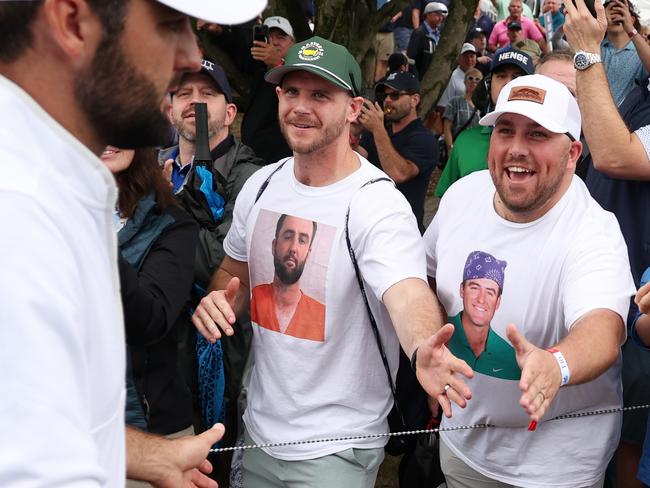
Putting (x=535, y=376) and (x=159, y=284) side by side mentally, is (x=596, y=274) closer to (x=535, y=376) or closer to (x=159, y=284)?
(x=535, y=376)

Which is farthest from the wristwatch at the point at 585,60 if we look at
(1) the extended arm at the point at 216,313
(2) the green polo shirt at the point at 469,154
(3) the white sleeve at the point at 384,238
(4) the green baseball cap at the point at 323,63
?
(1) the extended arm at the point at 216,313

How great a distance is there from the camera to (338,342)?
2.74 metres

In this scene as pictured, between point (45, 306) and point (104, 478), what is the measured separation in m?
0.23

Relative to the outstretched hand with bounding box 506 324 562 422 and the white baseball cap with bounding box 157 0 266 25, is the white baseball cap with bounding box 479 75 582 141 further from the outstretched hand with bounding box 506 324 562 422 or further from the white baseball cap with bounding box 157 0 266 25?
the white baseball cap with bounding box 157 0 266 25

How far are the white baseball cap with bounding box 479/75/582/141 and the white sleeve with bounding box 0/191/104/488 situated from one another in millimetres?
2011

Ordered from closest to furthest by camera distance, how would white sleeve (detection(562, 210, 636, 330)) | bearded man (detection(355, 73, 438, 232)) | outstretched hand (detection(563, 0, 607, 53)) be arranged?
white sleeve (detection(562, 210, 636, 330))
outstretched hand (detection(563, 0, 607, 53))
bearded man (detection(355, 73, 438, 232))

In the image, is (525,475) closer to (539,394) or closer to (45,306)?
(539,394)

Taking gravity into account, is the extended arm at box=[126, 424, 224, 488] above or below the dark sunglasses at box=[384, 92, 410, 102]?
below

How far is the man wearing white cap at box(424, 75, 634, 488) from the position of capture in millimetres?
2463

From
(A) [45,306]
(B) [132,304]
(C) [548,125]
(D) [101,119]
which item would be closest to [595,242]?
(C) [548,125]

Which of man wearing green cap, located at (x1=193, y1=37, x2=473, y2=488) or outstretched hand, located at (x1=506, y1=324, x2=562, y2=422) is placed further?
man wearing green cap, located at (x1=193, y1=37, x2=473, y2=488)

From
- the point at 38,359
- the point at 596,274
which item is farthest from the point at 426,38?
the point at 38,359

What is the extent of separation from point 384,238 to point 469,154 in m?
2.17

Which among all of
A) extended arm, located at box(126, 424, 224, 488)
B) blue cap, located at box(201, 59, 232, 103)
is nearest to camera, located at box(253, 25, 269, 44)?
blue cap, located at box(201, 59, 232, 103)
